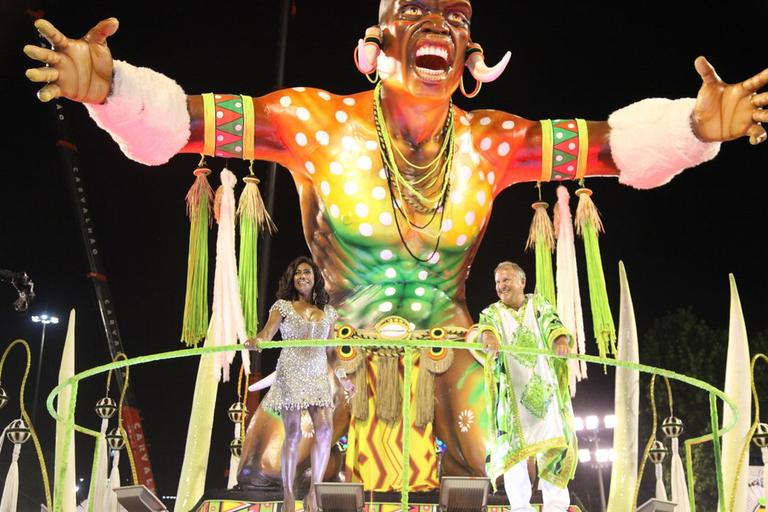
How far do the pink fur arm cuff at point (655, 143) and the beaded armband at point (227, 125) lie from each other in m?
1.92

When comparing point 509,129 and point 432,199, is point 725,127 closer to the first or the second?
point 509,129

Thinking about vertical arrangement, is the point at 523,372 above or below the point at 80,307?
below

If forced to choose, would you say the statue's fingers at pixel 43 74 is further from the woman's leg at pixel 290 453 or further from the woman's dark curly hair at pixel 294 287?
the woman's leg at pixel 290 453

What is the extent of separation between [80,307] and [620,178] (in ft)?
23.7

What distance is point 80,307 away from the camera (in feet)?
35.6

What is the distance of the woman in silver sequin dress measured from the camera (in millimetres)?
4289

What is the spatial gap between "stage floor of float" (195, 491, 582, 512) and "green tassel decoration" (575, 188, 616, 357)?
3.47 feet

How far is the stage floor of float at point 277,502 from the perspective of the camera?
4.40 meters

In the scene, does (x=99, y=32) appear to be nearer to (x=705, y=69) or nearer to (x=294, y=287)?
(x=294, y=287)

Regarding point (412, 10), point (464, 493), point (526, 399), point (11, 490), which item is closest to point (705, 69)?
point (412, 10)

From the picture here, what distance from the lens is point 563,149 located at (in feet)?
17.4

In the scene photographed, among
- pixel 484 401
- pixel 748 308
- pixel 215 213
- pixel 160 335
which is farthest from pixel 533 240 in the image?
pixel 748 308

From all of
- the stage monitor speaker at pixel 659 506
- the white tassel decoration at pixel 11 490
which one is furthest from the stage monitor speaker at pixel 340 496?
the white tassel decoration at pixel 11 490

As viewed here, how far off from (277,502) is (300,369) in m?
0.61
